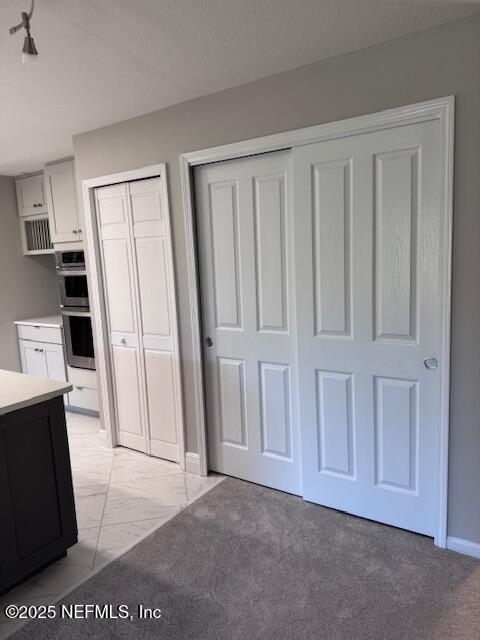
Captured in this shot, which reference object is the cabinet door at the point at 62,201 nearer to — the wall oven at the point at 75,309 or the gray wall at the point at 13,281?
the wall oven at the point at 75,309

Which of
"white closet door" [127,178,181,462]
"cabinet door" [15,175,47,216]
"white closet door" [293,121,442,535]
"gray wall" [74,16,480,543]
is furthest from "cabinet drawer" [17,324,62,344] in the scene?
"white closet door" [293,121,442,535]

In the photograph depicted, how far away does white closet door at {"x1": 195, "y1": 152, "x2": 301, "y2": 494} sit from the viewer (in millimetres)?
2576

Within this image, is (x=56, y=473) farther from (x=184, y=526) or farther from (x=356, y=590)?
(x=356, y=590)

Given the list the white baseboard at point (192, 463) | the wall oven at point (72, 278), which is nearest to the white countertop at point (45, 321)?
the wall oven at point (72, 278)

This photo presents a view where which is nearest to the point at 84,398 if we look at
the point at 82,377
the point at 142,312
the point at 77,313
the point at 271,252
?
the point at 82,377

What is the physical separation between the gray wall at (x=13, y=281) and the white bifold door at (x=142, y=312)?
1.83m

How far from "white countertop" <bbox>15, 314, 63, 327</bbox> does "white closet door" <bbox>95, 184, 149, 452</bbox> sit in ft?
3.85

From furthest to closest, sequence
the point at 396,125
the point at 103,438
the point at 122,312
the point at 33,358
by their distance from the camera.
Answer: the point at 33,358 < the point at 103,438 < the point at 122,312 < the point at 396,125

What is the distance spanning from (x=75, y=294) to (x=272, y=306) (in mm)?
2115

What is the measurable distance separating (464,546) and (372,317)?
1.15m

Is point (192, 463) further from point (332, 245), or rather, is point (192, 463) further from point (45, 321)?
point (45, 321)

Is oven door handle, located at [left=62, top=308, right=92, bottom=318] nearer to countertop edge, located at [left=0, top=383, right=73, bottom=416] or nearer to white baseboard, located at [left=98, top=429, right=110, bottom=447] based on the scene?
white baseboard, located at [left=98, top=429, right=110, bottom=447]

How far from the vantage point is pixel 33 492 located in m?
2.06

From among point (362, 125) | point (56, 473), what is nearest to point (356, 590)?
point (56, 473)
